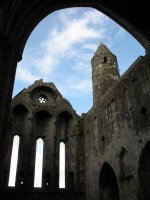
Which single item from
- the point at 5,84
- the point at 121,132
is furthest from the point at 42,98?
the point at 5,84

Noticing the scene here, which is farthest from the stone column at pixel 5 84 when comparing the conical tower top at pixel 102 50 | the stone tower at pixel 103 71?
the conical tower top at pixel 102 50

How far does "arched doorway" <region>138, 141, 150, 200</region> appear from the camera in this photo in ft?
35.1

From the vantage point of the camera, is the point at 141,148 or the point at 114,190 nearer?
the point at 141,148

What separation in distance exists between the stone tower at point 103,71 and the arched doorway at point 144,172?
682cm

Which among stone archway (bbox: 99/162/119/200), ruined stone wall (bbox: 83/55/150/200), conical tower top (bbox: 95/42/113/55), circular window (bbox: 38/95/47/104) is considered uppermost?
Answer: conical tower top (bbox: 95/42/113/55)

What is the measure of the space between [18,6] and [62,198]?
11.3 metres

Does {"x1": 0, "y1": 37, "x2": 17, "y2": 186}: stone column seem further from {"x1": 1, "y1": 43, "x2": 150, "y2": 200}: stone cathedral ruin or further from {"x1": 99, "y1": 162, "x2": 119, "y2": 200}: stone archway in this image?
{"x1": 99, "y1": 162, "x2": 119, "y2": 200}: stone archway

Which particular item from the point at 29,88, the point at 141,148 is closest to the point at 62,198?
the point at 141,148

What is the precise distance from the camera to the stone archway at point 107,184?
1403 cm

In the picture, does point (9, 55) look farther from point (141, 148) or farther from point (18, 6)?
point (141, 148)

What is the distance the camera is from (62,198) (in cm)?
1444

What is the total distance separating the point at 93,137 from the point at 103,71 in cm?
488

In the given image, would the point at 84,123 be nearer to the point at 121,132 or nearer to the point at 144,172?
the point at 121,132

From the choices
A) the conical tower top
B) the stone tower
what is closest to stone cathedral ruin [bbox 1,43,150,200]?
the stone tower
